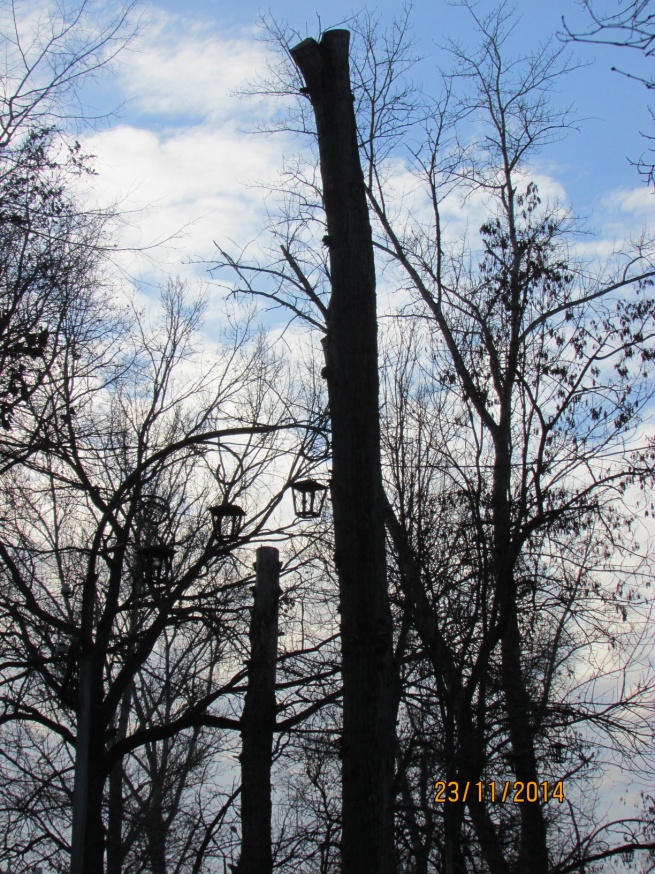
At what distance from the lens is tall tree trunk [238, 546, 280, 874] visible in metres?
8.44

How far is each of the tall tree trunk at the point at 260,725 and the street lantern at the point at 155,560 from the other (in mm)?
2041

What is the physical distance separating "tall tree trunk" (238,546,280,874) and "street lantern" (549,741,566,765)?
2.99 metres

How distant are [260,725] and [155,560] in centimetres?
255

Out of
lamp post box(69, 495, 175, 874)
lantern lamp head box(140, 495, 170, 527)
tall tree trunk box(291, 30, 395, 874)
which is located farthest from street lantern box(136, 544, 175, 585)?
tall tree trunk box(291, 30, 395, 874)

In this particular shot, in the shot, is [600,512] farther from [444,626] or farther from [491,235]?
[491,235]

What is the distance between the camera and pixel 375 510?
18.1ft

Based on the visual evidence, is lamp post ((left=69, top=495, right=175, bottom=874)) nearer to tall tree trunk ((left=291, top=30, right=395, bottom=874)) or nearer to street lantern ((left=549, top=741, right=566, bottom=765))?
tall tree trunk ((left=291, top=30, right=395, bottom=874))

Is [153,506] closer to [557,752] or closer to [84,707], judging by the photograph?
[84,707]

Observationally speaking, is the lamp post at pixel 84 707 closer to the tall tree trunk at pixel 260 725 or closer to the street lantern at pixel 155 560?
the street lantern at pixel 155 560

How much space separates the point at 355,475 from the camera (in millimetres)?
5551
